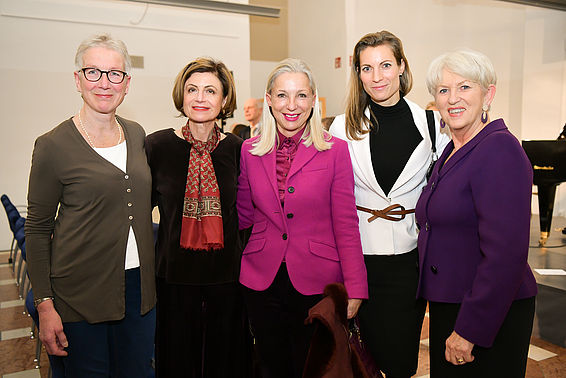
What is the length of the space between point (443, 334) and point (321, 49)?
876cm

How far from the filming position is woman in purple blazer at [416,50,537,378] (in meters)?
1.52

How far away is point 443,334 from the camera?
5.74ft

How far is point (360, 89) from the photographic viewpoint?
2.25 m

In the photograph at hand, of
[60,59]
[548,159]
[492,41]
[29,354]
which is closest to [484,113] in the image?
[29,354]

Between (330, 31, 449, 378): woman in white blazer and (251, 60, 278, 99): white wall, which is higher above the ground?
(251, 60, 278, 99): white wall

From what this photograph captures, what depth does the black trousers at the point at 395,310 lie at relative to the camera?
2.08m

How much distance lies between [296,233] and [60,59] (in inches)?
278

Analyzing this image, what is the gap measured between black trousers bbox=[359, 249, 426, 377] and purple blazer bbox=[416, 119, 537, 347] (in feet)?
1.06

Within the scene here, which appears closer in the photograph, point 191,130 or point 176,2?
point 191,130

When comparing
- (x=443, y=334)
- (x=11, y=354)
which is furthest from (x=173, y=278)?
(x=11, y=354)

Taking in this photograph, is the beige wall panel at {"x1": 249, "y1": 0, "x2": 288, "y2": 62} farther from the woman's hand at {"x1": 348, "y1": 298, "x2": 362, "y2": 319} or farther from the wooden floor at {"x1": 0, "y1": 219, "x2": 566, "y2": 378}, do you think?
the woman's hand at {"x1": 348, "y1": 298, "x2": 362, "y2": 319}

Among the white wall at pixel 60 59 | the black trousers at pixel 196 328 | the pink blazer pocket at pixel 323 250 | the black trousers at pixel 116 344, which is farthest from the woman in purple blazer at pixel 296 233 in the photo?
the white wall at pixel 60 59

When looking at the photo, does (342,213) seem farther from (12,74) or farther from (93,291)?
(12,74)

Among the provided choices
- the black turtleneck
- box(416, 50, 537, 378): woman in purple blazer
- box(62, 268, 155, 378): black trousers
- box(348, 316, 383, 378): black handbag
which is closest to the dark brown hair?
the black turtleneck
